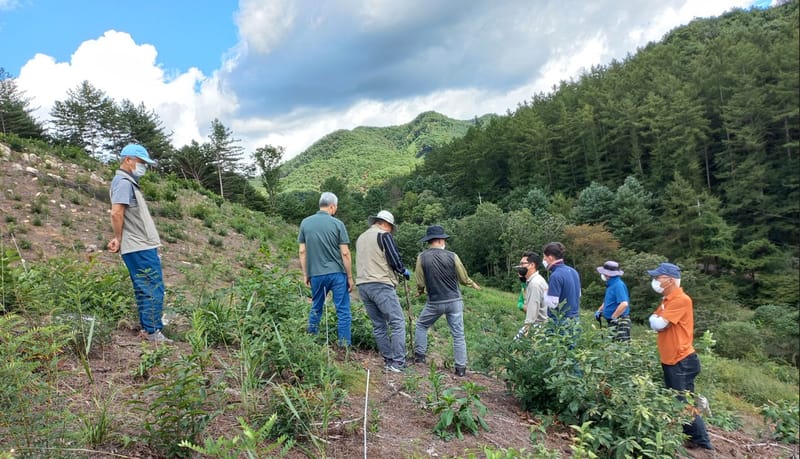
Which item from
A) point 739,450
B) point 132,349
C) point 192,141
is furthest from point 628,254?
point 192,141

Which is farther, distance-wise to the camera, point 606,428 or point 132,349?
point 132,349

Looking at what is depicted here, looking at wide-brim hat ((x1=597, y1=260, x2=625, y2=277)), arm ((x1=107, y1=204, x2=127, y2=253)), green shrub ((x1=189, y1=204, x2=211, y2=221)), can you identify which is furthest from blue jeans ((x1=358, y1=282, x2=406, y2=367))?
green shrub ((x1=189, y1=204, x2=211, y2=221))

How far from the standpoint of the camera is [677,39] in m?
62.6

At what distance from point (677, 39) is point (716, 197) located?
204 ft

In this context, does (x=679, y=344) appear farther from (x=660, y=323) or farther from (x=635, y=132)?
(x=635, y=132)

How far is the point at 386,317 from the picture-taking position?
4340mm

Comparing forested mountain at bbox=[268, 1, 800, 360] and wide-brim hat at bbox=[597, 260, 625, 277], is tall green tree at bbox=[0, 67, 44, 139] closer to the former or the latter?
forested mountain at bbox=[268, 1, 800, 360]

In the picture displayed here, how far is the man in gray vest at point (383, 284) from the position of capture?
4.26 meters

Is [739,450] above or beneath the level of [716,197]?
beneath

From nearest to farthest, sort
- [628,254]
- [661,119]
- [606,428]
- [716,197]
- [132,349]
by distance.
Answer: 1. [606,428]
2. [132,349]
3. [716,197]
4. [628,254]
5. [661,119]

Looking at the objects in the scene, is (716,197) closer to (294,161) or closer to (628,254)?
(628,254)

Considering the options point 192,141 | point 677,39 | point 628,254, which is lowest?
point 628,254

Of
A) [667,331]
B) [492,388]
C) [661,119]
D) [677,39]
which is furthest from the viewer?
[677,39]

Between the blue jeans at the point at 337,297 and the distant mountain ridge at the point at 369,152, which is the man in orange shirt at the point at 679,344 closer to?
the blue jeans at the point at 337,297
